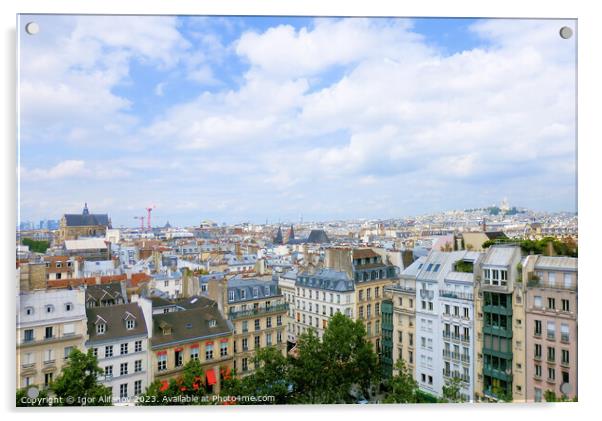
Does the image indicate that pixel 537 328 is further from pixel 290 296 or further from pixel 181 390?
pixel 181 390

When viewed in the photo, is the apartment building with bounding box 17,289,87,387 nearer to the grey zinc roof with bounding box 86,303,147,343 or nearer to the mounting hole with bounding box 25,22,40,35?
the grey zinc roof with bounding box 86,303,147,343

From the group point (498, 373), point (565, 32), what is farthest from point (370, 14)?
point (498, 373)

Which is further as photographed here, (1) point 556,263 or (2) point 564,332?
(1) point 556,263

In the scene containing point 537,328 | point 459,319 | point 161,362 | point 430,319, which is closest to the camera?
point 161,362

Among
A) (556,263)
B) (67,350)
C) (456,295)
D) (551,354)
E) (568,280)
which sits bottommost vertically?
(551,354)

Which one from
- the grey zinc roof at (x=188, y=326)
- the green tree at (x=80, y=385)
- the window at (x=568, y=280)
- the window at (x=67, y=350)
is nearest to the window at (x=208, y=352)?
the grey zinc roof at (x=188, y=326)

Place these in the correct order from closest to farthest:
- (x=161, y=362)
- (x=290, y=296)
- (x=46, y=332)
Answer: (x=46, y=332)
(x=161, y=362)
(x=290, y=296)

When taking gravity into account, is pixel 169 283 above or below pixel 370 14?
below

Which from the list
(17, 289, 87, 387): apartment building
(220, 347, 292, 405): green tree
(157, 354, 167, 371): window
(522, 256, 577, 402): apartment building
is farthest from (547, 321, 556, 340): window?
(17, 289, 87, 387): apartment building

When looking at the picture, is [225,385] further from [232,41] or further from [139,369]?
[232,41]
